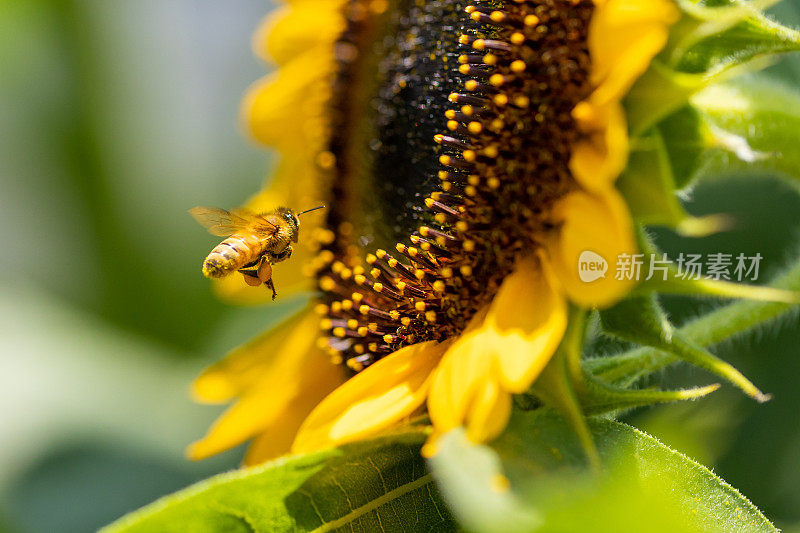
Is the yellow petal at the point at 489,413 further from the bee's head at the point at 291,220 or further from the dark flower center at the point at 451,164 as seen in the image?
the bee's head at the point at 291,220

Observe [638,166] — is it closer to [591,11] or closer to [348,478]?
[591,11]

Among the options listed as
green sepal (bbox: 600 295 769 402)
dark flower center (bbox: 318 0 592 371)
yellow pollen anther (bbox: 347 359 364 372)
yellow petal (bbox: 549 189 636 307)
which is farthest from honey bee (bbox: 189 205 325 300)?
green sepal (bbox: 600 295 769 402)

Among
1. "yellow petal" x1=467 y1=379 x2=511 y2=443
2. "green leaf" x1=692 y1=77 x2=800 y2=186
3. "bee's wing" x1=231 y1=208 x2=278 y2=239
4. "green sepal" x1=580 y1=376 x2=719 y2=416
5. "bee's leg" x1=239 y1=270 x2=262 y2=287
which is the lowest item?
"bee's leg" x1=239 y1=270 x2=262 y2=287

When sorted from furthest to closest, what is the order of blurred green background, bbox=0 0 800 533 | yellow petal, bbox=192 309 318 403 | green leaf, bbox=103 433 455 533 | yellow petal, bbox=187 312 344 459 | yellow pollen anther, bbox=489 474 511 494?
1. blurred green background, bbox=0 0 800 533
2. yellow petal, bbox=192 309 318 403
3. yellow petal, bbox=187 312 344 459
4. green leaf, bbox=103 433 455 533
5. yellow pollen anther, bbox=489 474 511 494

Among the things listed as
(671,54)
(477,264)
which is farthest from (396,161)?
(671,54)

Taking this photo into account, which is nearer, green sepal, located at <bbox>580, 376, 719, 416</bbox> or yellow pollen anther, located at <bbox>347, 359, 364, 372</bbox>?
green sepal, located at <bbox>580, 376, 719, 416</bbox>

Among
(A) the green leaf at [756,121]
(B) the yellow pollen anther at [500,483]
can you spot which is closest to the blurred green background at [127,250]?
(A) the green leaf at [756,121]

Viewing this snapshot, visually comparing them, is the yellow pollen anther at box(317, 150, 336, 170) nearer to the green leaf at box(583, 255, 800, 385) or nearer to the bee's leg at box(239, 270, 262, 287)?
the bee's leg at box(239, 270, 262, 287)
